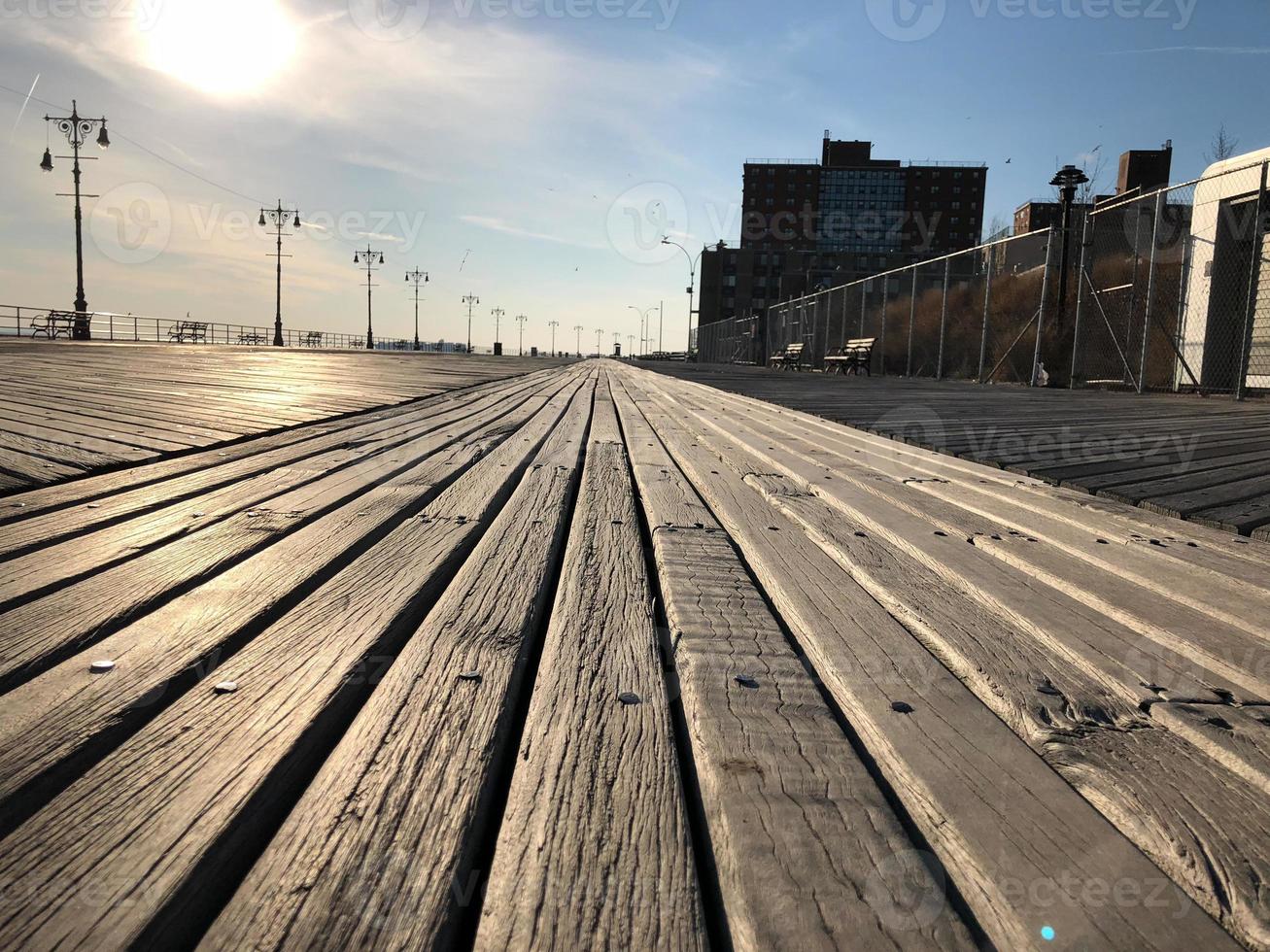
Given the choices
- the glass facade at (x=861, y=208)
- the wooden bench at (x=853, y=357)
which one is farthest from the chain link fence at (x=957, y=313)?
the glass facade at (x=861, y=208)

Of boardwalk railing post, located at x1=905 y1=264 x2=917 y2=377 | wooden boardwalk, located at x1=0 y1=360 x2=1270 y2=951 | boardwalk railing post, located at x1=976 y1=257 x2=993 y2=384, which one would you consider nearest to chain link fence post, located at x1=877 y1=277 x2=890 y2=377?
boardwalk railing post, located at x1=905 y1=264 x2=917 y2=377

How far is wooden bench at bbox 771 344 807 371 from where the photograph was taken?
2538 centimetres

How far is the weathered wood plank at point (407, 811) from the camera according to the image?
2.67ft

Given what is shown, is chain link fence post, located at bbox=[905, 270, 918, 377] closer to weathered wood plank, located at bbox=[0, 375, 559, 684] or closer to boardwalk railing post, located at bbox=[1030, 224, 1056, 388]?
boardwalk railing post, located at bbox=[1030, 224, 1056, 388]

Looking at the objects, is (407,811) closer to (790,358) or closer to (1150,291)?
(1150,291)

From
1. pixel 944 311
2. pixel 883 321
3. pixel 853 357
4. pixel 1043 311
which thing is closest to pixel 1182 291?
pixel 1043 311

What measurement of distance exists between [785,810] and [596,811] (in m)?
0.24

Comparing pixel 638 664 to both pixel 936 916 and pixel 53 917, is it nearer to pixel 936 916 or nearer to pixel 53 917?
pixel 936 916

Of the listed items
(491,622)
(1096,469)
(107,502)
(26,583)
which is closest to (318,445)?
(107,502)

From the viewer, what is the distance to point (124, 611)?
165 centimetres

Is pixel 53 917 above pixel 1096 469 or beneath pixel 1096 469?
beneath

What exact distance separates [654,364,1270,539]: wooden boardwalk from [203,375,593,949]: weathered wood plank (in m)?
2.66

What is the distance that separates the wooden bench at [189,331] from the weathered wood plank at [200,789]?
40.7 metres

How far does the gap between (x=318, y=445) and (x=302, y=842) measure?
3664 mm
